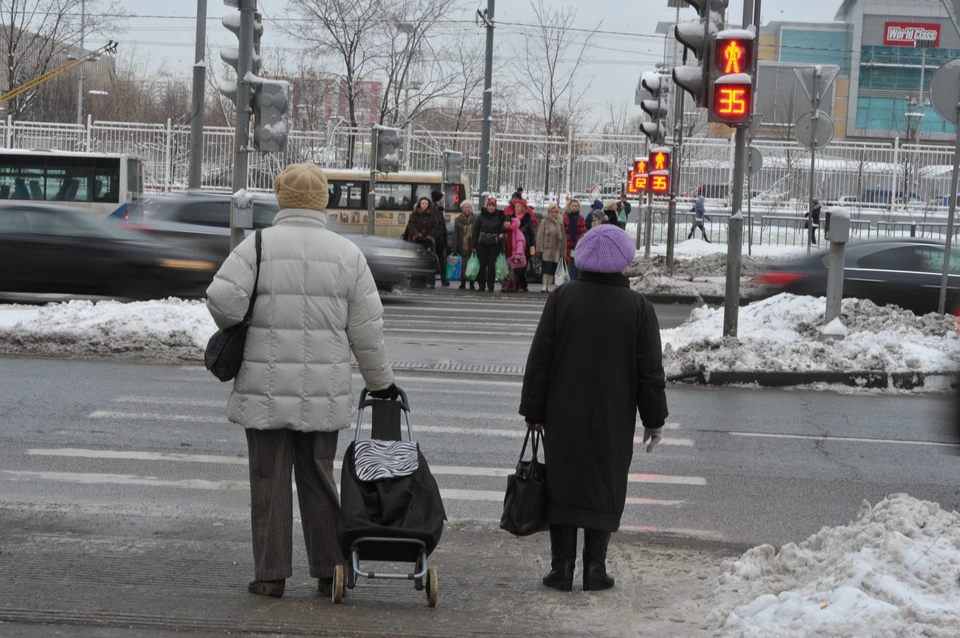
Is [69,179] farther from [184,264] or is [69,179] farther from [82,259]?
[184,264]

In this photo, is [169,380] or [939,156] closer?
[169,380]

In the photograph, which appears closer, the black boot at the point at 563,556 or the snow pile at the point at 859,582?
the snow pile at the point at 859,582

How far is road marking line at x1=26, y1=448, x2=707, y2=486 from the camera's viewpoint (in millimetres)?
8148

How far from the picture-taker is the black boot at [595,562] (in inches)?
214

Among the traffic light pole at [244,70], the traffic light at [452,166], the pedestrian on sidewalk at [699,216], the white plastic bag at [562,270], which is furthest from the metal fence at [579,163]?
the traffic light pole at [244,70]

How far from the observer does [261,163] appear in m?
38.5

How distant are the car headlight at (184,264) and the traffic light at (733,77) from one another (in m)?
7.92

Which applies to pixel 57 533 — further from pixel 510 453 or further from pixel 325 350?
pixel 510 453

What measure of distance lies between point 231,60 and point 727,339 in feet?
24.2

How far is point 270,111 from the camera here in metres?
15.7

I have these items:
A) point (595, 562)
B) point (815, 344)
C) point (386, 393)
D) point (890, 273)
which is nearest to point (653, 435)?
point (595, 562)

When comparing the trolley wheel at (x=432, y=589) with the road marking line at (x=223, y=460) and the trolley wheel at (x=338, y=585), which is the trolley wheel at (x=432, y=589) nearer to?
the trolley wheel at (x=338, y=585)

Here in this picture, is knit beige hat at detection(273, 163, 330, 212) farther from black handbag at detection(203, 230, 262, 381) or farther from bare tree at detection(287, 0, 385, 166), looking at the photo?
bare tree at detection(287, 0, 385, 166)

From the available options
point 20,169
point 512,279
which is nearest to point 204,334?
point 512,279
